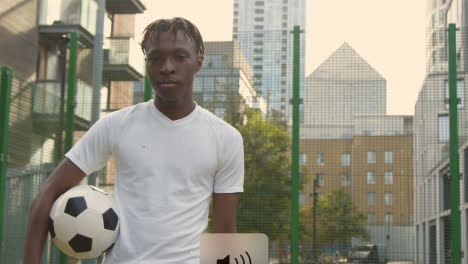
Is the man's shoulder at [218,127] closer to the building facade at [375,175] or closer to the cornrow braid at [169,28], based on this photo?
the cornrow braid at [169,28]

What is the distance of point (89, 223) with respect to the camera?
1914 mm

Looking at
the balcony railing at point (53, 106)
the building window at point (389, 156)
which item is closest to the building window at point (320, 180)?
the building window at point (389, 156)

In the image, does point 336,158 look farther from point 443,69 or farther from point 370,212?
point 443,69

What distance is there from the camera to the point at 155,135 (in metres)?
1.84

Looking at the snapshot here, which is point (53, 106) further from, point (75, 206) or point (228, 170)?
point (228, 170)

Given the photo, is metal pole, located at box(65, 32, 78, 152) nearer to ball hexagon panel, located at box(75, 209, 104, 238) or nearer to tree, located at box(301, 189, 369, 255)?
tree, located at box(301, 189, 369, 255)

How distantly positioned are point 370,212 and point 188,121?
459cm

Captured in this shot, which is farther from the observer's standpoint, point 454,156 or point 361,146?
point 361,146

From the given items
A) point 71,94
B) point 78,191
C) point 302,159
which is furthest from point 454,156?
point 78,191

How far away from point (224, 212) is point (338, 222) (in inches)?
178

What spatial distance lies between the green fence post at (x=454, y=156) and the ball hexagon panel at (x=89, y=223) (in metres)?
4.80

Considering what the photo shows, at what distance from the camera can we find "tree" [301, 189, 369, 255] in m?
6.21

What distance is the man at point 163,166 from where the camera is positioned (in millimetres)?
1764

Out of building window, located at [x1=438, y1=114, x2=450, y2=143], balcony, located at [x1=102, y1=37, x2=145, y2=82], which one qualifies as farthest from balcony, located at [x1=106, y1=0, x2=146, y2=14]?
building window, located at [x1=438, y1=114, x2=450, y2=143]
